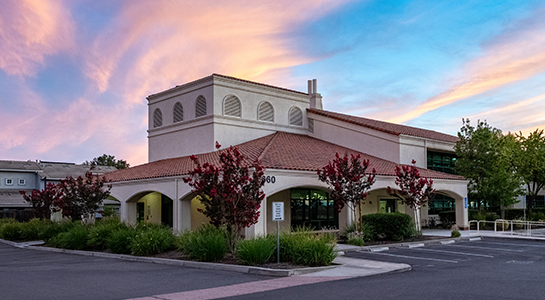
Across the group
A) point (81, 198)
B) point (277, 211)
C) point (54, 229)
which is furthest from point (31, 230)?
point (277, 211)

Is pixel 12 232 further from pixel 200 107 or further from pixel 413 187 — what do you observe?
pixel 413 187

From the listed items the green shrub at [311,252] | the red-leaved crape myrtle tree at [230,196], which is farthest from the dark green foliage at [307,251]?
the red-leaved crape myrtle tree at [230,196]

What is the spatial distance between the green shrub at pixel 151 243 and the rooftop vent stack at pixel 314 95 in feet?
66.3

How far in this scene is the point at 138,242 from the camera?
18547 millimetres

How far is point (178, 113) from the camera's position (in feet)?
104

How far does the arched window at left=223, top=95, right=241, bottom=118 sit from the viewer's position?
29578mm

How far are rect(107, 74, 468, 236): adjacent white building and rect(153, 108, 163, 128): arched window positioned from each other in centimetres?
7

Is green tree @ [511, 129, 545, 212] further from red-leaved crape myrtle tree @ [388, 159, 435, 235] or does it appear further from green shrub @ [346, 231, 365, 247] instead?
green shrub @ [346, 231, 365, 247]

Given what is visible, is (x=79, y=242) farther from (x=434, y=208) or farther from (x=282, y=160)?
(x=434, y=208)

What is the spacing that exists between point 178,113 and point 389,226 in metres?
15.2

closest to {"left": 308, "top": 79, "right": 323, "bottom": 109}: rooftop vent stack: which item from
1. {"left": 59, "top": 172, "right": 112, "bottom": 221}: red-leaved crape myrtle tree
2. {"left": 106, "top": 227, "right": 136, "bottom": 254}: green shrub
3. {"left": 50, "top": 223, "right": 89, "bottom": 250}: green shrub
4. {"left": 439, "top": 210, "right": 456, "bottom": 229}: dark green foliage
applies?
{"left": 439, "top": 210, "right": 456, "bottom": 229}: dark green foliage

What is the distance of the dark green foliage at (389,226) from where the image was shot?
2342 cm

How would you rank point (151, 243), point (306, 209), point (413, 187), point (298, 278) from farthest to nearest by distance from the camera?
point (306, 209) → point (413, 187) → point (151, 243) → point (298, 278)

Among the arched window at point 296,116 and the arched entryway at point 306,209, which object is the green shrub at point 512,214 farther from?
the arched window at point 296,116
